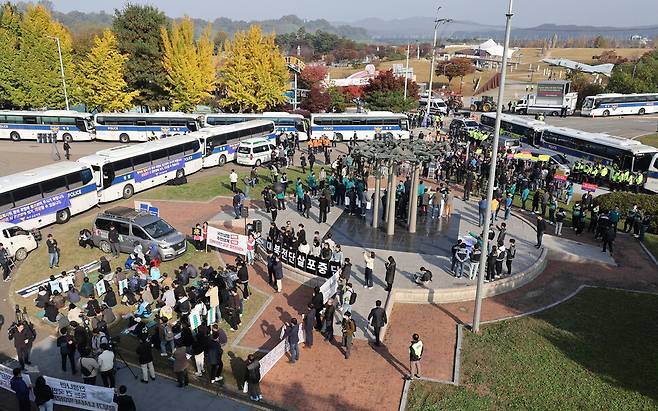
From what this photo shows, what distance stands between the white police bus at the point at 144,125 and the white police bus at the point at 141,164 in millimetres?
8946

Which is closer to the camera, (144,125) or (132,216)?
(132,216)

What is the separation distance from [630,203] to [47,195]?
29848 millimetres

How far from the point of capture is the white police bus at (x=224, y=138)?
35.7m

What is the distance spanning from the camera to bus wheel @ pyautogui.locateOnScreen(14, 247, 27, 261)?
20.4 meters

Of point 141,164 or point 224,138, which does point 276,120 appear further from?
point 141,164

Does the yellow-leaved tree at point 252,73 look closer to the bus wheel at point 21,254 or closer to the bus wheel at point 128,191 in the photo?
the bus wheel at point 128,191

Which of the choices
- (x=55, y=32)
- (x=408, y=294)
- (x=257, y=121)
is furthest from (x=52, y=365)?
(x=55, y=32)

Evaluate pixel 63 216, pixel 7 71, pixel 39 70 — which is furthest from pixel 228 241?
pixel 7 71

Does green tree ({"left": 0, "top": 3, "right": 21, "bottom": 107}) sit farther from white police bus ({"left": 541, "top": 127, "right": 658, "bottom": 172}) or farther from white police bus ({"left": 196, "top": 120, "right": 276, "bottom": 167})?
white police bus ({"left": 541, "top": 127, "right": 658, "bottom": 172})

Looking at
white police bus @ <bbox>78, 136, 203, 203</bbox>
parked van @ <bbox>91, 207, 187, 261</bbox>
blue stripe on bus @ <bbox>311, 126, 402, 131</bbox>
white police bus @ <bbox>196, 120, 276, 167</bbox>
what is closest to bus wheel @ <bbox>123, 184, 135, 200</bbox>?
white police bus @ <bbox>78, 136, 203, 203</bbox>

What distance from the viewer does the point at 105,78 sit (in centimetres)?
4625

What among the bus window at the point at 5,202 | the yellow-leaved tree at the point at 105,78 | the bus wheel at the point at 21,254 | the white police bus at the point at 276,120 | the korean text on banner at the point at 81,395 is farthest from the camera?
the yellow-leaved tree at the point at 105,78

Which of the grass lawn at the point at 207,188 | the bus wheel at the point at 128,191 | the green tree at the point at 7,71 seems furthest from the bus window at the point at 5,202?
the green tree at the point at 7,71

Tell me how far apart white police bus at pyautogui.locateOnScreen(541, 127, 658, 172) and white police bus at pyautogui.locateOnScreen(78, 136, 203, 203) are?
1109 inches
